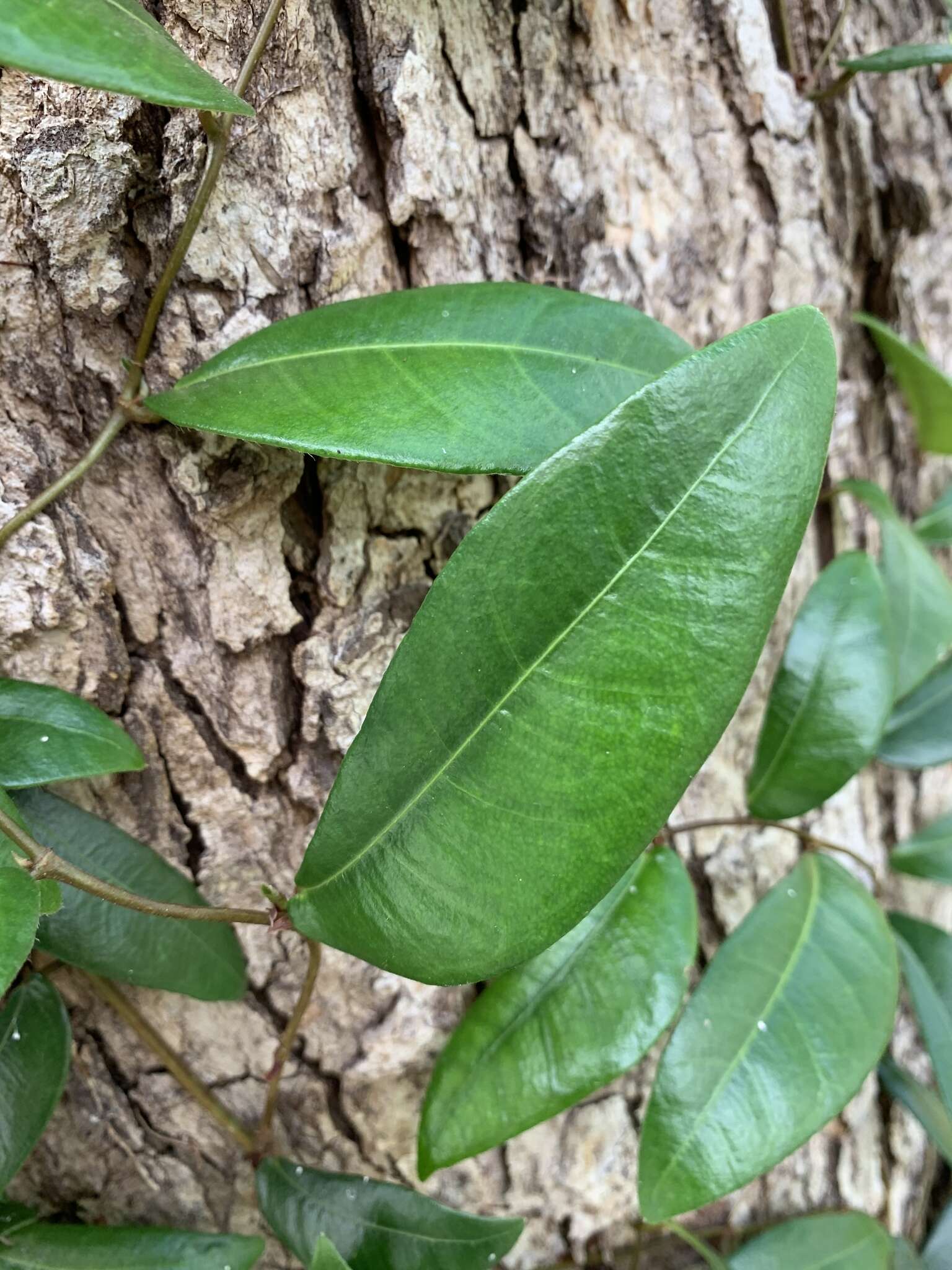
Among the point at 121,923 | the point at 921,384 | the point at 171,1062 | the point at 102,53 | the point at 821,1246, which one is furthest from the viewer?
the point at 921,384

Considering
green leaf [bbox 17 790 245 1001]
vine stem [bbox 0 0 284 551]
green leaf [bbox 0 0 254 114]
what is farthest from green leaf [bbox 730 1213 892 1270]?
green leaf [bbox 0 0 254 114]

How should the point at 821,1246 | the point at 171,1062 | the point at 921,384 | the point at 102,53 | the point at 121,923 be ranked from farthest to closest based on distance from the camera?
1. the point at 921,384
2. the point at 821,1246
3. the point at 171,1062
4. the point at 121,923
5. the point at 102,53

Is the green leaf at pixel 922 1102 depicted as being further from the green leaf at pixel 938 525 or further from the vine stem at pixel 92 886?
the vine stem at pixel 92 886

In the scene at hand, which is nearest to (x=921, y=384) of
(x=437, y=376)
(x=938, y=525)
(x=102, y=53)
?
(x=938, y=525)

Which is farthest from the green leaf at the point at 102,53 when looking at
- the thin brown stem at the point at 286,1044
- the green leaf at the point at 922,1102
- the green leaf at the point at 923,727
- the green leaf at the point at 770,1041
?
the green leaf at the point at 922,1102

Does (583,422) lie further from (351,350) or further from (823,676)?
(823,676)

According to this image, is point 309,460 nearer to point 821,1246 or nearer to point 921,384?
point 921,384

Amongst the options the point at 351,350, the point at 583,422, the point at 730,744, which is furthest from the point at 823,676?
the point at 351,350
